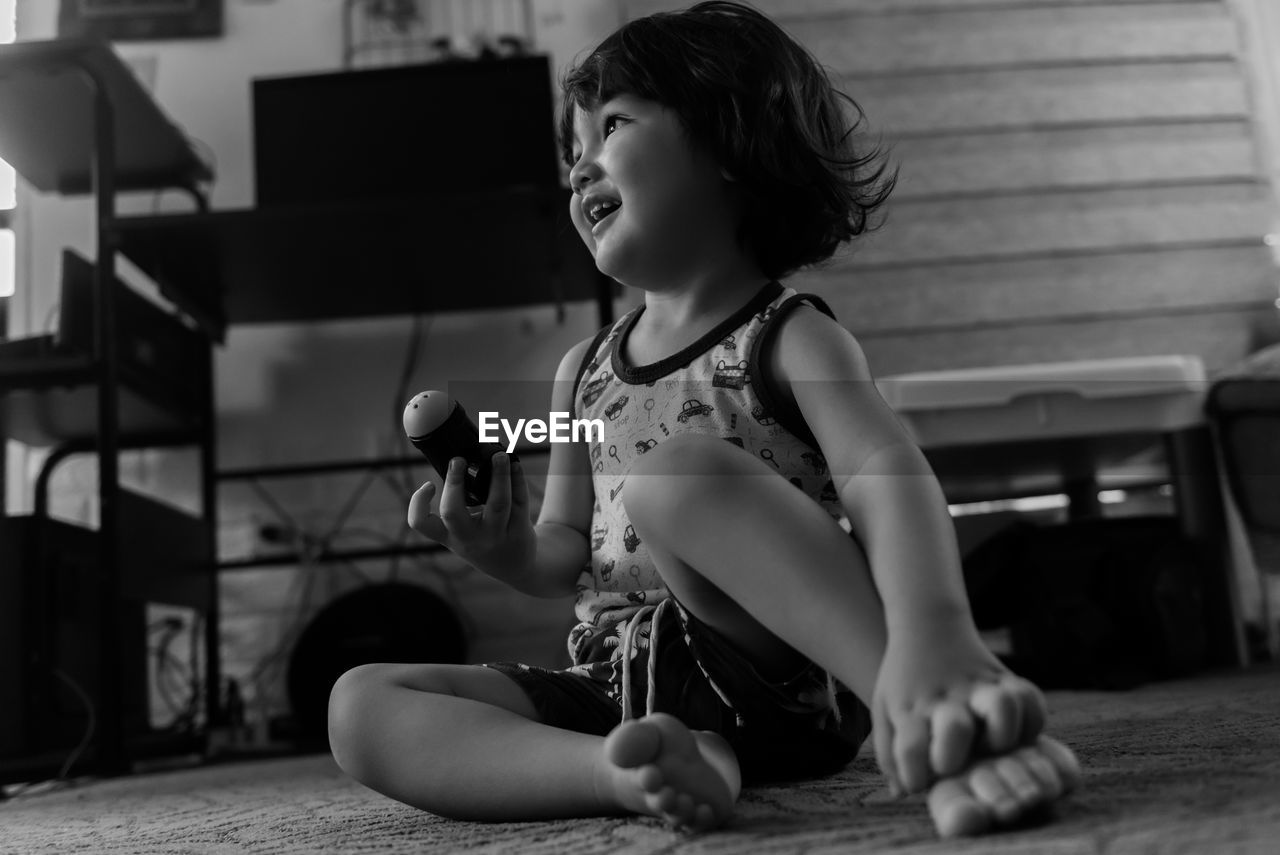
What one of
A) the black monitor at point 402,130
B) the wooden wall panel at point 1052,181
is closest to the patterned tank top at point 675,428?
the black monitor at point 402,130

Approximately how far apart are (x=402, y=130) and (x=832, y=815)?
5.23 ft

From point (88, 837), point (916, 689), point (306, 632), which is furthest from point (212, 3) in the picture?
point (916, 689)

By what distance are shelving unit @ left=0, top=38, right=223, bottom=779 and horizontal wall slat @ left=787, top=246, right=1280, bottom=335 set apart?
1.22 m

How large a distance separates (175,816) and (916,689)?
2.26 feet

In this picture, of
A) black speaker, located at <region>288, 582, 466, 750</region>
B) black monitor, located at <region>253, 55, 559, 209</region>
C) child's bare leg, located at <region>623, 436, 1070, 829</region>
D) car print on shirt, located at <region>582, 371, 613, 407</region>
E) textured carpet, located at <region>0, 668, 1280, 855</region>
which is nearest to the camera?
A: textured carpet, located at <region>0, 668, 1280, 855</region>

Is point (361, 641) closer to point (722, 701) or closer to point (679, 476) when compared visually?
point (722, 701)

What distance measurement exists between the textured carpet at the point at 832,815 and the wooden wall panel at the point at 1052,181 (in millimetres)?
1076

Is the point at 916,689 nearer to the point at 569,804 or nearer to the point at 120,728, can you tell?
the point at 569,804

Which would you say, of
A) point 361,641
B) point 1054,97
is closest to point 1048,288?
point 1054,97

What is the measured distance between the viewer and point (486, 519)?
2.38ft

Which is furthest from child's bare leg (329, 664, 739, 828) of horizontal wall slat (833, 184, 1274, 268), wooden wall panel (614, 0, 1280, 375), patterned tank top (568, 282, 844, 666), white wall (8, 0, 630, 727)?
horizontal wall slat (833, 184, 1274, 268)

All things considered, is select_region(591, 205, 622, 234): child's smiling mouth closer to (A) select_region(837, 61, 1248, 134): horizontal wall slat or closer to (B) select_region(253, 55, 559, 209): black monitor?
(B) select_region(253, 55, 559, 209): black monitor

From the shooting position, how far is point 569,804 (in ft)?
2.02

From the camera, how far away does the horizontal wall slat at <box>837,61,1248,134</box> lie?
2.19 m
